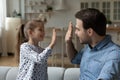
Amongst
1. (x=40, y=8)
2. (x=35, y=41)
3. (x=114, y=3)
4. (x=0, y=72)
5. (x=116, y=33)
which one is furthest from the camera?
(x=40, y=8)

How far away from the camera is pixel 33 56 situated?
1762 mm

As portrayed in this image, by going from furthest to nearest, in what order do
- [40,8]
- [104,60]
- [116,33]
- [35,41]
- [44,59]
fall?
[40,8], [116,33], [35,41], [44,59], [104,60]

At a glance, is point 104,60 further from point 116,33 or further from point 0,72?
point 116,33

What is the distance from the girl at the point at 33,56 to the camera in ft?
5.73

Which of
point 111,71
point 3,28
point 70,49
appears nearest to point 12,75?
point 70,49

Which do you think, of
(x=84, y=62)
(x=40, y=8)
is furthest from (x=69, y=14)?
(x=84, y=62)

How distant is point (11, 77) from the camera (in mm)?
2029

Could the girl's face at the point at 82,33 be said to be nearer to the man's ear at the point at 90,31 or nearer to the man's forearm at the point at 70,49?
the man's ear at the point at 90,31

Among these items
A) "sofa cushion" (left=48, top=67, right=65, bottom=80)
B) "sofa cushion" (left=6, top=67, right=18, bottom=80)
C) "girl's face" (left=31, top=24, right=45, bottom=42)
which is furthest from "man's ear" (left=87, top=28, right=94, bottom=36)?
"sofa cushion" (left=6, top=67, right=18, bottom=80)

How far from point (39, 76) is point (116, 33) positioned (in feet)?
11.4

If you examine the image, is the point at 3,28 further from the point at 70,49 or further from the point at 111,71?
the point at 111,71

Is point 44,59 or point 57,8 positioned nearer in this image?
point 44,59

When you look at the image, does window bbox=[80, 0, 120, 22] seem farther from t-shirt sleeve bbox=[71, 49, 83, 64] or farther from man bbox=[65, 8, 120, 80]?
man bbox=[65, 8, 120, 80]

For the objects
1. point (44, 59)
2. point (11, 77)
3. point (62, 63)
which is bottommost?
point (62, 63)
